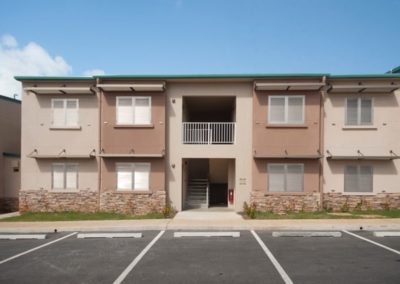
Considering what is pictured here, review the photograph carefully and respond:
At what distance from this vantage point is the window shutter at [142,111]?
546 inches

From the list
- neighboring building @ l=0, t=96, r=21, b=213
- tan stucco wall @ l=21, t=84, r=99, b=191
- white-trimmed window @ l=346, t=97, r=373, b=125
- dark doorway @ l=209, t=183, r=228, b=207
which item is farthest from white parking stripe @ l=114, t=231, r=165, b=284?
neighboring building @ l=0, t=96, r=21, b=213

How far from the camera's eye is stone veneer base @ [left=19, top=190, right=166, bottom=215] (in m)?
13.6

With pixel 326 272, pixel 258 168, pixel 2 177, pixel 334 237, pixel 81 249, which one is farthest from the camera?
pixel 2 177

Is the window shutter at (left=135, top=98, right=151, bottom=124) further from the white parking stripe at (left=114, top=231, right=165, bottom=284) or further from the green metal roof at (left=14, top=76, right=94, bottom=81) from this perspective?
the white parking stripe at (left=114, top=231, right=165, bottom=284)

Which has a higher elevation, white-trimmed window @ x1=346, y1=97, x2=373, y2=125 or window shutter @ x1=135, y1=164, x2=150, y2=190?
white-trimmed window @ x1=346, y1=97, x2=373, y2=125

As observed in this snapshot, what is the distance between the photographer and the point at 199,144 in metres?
14.2

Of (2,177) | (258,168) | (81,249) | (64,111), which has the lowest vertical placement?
(81,249)

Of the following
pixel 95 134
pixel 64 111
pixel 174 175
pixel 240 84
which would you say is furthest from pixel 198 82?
pixel 64 111

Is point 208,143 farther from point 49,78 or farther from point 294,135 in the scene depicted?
point 49,78

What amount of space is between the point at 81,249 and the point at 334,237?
8728 mm

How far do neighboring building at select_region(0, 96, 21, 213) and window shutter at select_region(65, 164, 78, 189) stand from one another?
4.71 meters

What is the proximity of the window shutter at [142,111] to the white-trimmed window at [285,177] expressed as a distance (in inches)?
283

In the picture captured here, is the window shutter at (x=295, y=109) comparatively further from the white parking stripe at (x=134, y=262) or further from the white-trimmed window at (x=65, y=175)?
the white-trimmed window at (x=65, y=175)

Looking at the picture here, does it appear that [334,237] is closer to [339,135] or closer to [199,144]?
[339,135]
